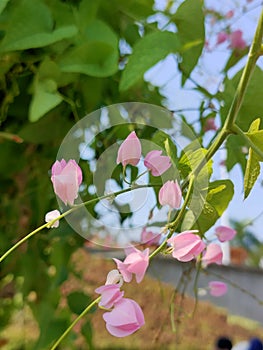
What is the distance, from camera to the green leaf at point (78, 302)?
0.72 m

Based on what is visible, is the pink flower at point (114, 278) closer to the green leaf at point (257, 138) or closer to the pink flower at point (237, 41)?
the green leaf at point (257, 138)

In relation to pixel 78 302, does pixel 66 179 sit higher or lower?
higher

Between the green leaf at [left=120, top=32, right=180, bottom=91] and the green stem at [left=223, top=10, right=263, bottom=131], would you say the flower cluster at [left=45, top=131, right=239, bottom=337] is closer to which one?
the green stem at [left=223, top=10, right=263, bottom=131]

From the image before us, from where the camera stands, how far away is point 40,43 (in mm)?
552

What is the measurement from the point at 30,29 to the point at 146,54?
0.42 feet

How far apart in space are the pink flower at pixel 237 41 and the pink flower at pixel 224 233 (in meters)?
0.41

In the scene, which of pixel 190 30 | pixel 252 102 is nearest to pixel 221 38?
pixel 190 30

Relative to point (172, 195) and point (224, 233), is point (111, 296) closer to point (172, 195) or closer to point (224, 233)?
point (172, 195)

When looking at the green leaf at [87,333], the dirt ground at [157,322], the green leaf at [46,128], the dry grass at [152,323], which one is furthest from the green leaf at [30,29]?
the dirt ground at [157,322]

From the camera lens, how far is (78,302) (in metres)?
0.73

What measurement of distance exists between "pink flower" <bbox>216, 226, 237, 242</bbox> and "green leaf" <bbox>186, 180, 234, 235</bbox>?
0.01 meters

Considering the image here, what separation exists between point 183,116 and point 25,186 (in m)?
0.27

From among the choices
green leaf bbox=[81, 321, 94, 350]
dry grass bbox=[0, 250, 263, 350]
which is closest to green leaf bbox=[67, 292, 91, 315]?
green leaf bbox=[81, 321, 94, 350]

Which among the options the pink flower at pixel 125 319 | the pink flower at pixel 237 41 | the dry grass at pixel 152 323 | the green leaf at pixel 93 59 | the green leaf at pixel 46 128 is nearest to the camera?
the pink flower at pixel 125 319
